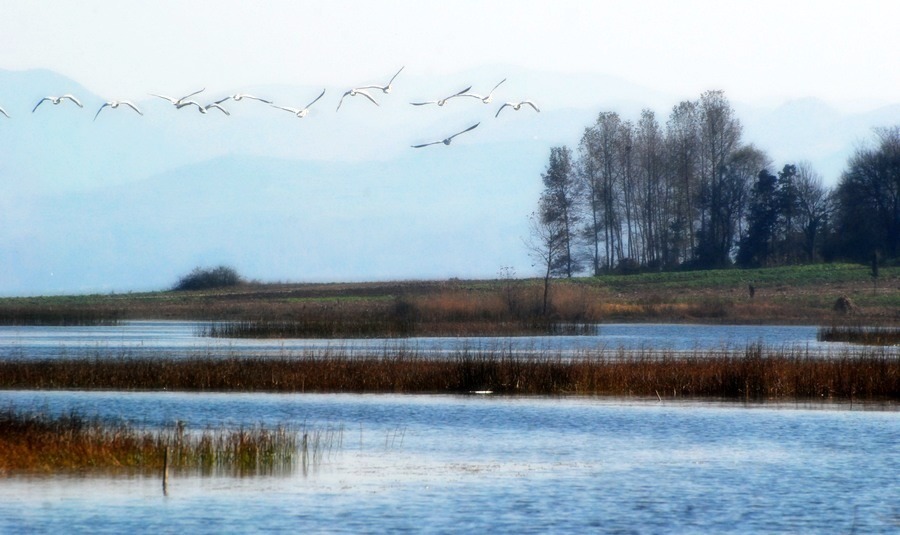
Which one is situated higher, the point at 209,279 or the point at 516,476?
the point at 209,279

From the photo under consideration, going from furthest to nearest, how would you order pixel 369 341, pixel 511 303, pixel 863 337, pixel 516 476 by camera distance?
pixel 511 303 → pixel 369 341 → pixel 863 337 → pixel 516 476

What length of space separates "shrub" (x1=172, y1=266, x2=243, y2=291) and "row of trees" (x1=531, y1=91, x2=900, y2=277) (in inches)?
934

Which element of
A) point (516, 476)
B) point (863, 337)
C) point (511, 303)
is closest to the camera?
point (516, 476)

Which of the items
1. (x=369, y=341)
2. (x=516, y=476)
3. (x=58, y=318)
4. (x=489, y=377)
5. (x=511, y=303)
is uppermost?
(x=511, y=303)

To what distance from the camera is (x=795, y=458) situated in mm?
20359

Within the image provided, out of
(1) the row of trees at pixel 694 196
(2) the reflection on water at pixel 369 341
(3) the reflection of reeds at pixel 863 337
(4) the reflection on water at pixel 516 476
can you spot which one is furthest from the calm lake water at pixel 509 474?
(1) the row of trees at pixel 694 196

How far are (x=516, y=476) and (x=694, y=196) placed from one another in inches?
2708

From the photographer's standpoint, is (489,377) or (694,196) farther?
(694,196)

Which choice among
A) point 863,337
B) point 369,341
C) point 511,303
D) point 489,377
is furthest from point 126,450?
point 511,303

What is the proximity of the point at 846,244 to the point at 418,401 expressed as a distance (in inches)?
2277

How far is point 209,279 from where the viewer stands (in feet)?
290

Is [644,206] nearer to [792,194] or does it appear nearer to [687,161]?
[687,161]

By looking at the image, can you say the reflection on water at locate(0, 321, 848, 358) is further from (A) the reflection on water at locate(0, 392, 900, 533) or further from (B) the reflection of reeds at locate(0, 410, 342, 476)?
(B) the reflection of reeds at locate(0, 410, 342, 476)

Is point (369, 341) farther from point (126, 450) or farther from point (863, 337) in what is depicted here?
point (126, 450)
